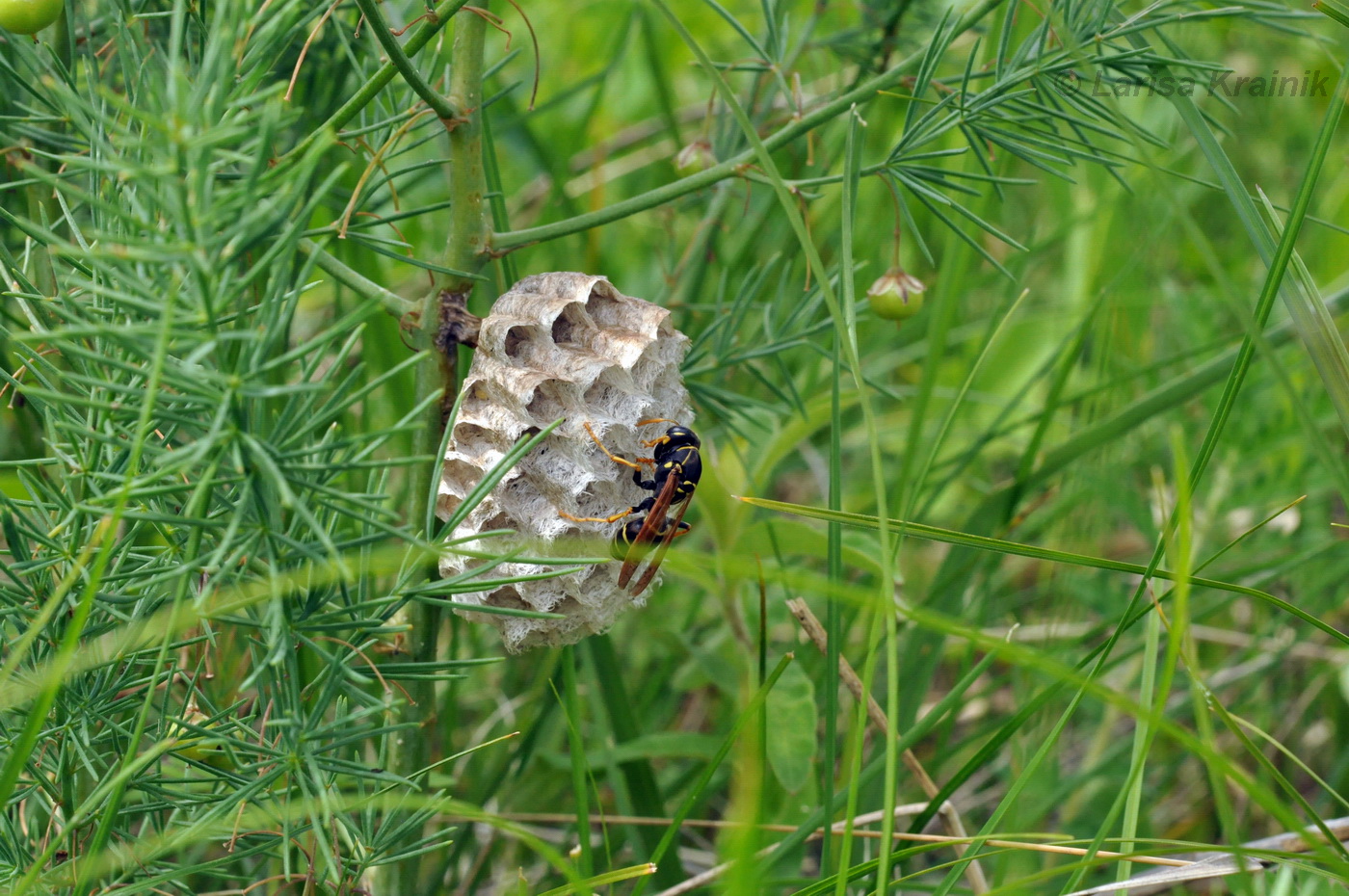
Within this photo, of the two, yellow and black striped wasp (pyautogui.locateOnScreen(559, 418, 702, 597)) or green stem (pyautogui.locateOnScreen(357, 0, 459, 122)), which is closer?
green stem (pyautogui.locateOnScreen(357, 0, 459, 122))

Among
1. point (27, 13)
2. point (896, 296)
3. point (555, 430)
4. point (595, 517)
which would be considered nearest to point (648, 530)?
point (595, 517)

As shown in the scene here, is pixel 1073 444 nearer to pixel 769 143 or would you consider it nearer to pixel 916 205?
pixel 769 143

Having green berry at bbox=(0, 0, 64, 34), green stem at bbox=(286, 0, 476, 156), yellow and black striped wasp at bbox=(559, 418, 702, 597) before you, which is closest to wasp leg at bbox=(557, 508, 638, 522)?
yellow and black striped wasp at bbox=(559, 418, 702, 597)

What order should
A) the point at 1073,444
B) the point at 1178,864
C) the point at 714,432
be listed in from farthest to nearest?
the point at 714,432
the point at 1073,444
the point at 1178,864

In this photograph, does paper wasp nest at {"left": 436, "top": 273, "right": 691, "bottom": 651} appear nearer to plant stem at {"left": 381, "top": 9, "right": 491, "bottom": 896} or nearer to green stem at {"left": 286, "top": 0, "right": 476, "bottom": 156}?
plant stem at {"left": 381, "top": 9, "right": 491, "bottom": 896}

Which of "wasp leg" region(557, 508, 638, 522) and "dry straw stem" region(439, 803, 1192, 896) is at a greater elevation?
"wasp leg" region(557, 508, 638, 522)

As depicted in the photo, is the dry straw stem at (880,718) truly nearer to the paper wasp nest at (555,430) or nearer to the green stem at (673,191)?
the paper wasp nest at (555,430)

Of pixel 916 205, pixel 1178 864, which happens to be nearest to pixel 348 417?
pixel 1178 864

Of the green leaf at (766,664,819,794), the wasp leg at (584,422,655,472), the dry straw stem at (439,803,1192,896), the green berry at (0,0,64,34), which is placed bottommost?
the dry straw stem at (439,803,1192,896)
